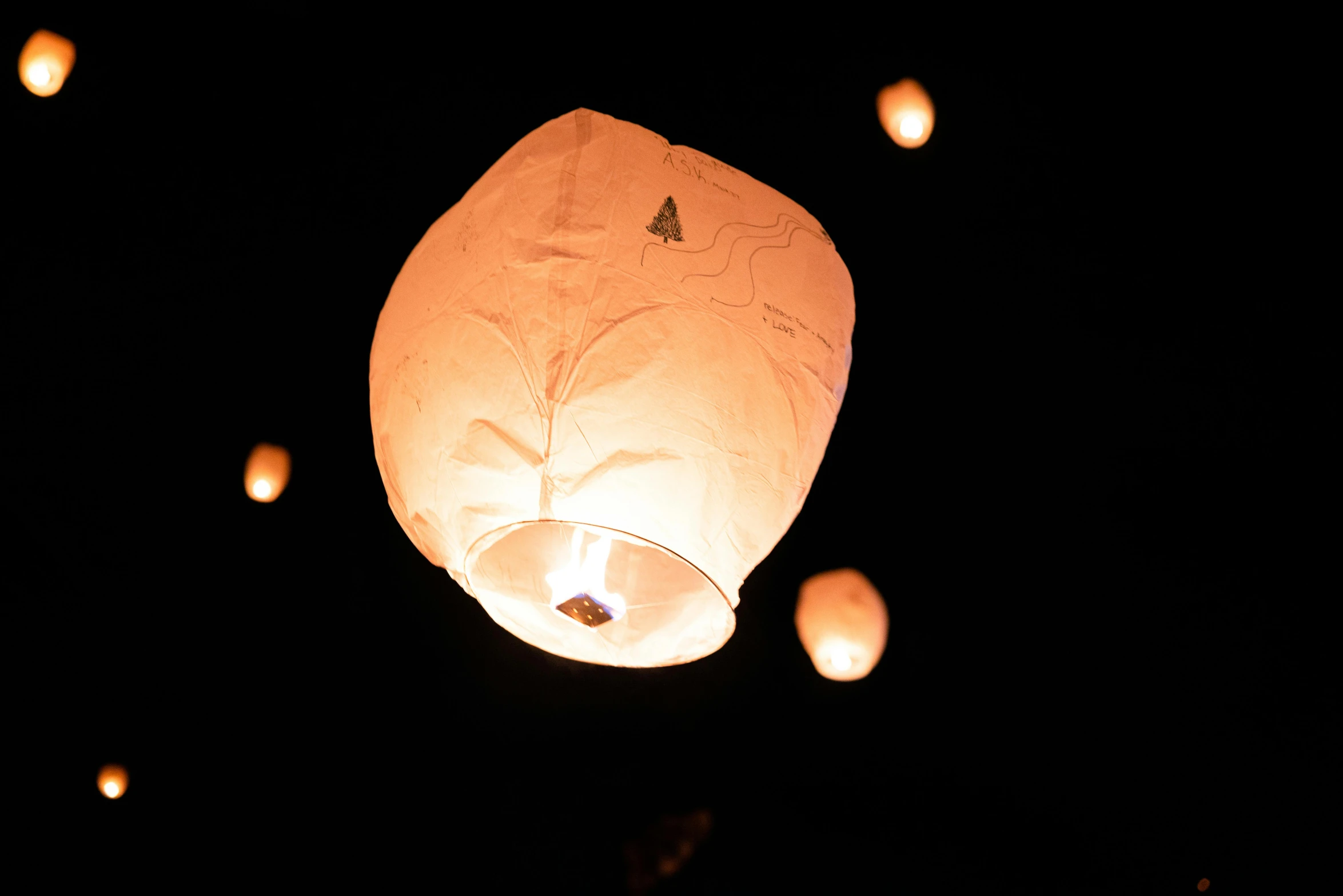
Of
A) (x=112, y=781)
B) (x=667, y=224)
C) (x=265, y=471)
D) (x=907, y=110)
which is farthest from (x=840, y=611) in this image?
(x=112, y=781)

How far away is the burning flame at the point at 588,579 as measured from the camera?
40.0 inches

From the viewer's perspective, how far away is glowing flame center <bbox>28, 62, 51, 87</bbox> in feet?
5.90

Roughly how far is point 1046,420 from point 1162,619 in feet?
2.00

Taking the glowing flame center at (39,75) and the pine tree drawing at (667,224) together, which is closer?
the pine tree drawing at (667,224)

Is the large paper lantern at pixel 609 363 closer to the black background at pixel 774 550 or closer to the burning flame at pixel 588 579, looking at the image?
the burning flame at pixel 588 579

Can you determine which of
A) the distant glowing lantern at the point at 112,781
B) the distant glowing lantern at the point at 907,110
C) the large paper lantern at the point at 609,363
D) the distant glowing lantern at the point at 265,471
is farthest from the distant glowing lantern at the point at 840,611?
the distant glowing lantern at the point at 112,781

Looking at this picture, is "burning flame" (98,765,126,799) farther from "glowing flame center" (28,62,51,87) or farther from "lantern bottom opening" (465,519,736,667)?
"lantern bottom opening" (465,519,736,667)

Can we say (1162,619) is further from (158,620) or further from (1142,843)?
(158,620)

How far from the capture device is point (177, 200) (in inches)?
80.5

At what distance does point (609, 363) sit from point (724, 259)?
0.55 feet

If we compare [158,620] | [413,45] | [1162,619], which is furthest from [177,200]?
[1162,619]

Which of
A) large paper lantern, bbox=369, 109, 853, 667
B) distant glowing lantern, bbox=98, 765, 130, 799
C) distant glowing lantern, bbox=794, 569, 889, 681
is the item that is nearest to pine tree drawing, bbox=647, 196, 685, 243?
large paper lantern, bbox=369, 109, 853, 667

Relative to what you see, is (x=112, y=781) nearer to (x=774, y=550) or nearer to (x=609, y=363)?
(x=774, y=550)

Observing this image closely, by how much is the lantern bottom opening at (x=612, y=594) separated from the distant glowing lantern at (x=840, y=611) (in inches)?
52.5
